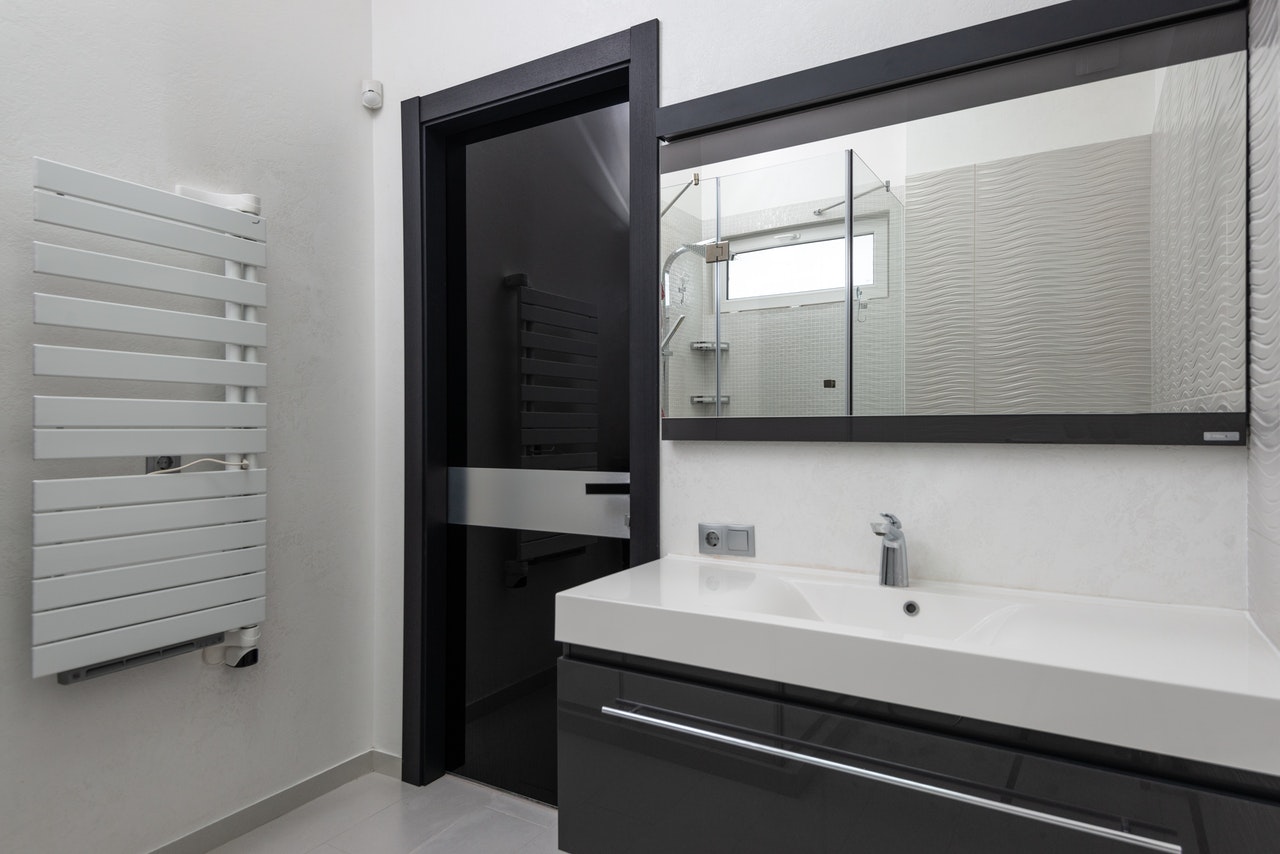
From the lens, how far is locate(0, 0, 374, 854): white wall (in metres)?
1.44

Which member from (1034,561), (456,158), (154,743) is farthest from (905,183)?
(154,743)

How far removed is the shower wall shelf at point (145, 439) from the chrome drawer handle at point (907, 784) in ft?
3.62

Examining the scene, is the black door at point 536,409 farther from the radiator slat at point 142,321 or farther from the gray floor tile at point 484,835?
the radiator slat at point 142,321

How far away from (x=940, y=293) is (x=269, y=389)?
1.72 metres

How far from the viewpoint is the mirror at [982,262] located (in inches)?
45.8

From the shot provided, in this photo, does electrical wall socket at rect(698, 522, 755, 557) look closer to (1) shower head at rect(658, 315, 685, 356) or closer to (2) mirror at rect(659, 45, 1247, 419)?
(2) mirror at rect(659, 45, 1247, 419)

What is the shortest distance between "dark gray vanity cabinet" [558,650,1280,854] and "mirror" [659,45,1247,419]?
649 mm

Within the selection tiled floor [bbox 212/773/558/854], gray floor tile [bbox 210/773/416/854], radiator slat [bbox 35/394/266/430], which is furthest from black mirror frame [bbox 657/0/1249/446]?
gray floor tile [bbox 210/773/416/854]

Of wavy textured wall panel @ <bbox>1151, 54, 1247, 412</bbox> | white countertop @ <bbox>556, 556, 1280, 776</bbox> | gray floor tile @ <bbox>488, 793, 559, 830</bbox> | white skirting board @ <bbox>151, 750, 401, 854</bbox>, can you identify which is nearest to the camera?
white countertop @ <bbox>556, 556, 1280, 776</bbox>

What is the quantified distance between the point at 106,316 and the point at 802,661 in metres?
1.56

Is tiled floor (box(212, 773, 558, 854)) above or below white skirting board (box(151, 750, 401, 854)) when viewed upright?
below

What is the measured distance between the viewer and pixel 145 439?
1.53m

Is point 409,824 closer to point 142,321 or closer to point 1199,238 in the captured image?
point 142,321

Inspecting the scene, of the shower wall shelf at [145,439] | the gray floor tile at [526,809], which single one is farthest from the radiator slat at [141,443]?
the gray floor tile at [526,809]
